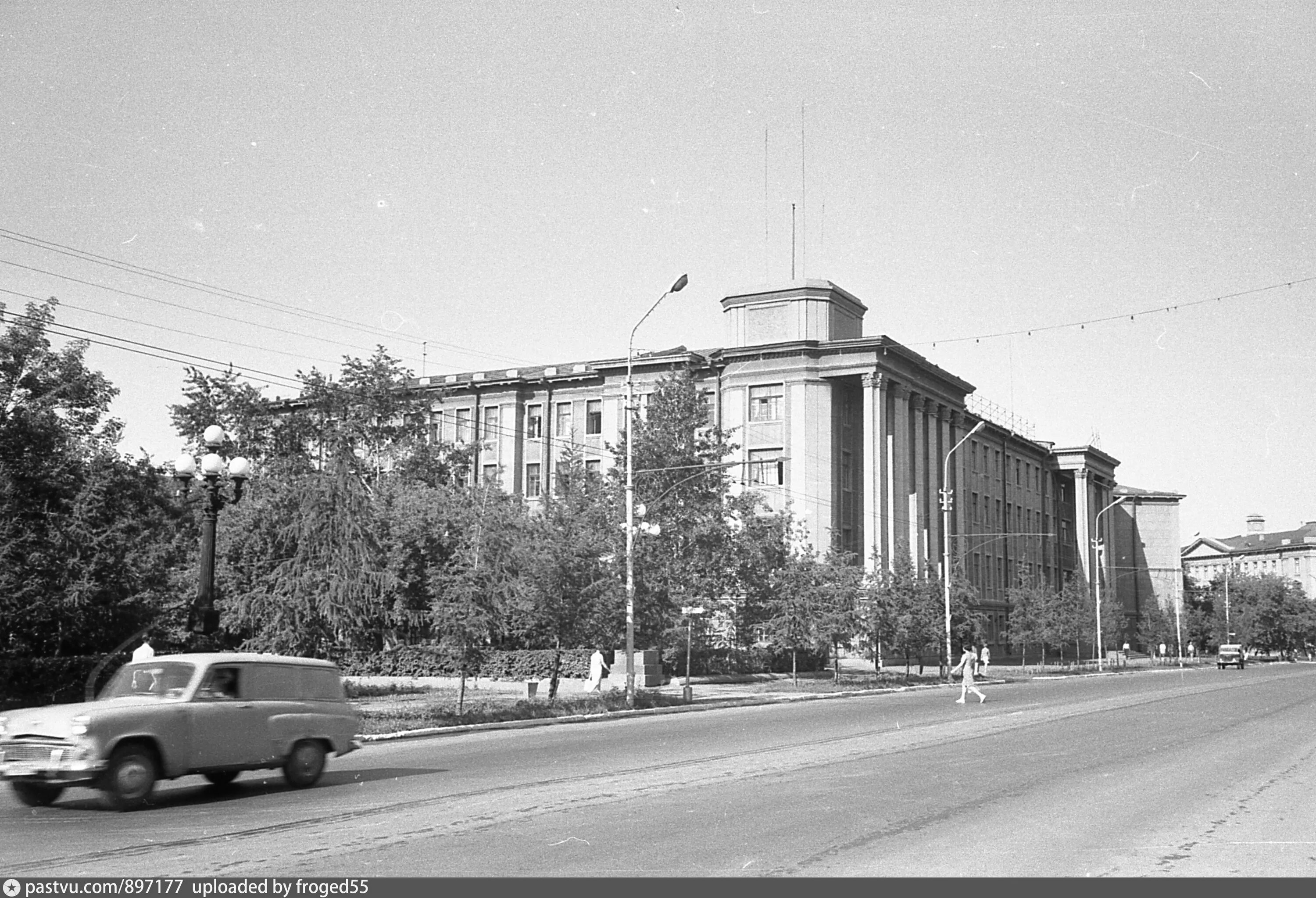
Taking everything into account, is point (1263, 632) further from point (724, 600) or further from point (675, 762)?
point (675, 762)

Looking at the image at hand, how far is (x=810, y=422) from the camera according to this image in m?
72.2

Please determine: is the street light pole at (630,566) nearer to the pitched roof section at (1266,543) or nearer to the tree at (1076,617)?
the tree at (1076,617)

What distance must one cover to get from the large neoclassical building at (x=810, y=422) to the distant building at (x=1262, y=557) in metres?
103

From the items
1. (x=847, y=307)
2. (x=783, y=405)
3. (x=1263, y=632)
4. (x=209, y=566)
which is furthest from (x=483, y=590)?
(x=1263, y=632)

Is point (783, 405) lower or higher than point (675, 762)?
higher

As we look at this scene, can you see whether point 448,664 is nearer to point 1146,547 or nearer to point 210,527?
point 210,527

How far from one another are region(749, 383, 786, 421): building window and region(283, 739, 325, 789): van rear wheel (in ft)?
193

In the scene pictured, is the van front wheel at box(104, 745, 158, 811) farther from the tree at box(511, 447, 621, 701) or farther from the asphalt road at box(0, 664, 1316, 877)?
the tree at box(511, 447, 621, 701)

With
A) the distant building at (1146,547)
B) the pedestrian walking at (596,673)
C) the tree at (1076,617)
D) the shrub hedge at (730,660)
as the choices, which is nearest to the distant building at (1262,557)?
the distant building at (1146,547)

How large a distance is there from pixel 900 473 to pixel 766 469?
26.5ft

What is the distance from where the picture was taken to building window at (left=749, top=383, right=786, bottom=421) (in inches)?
2896

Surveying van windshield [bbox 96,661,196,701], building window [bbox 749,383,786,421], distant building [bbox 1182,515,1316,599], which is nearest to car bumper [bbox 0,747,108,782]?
van windshield [bbox 96,661,196,701]

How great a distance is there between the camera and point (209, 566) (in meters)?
23.8
